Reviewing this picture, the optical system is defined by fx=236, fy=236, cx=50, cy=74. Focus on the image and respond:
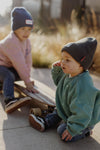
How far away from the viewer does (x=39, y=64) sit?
5863 millimetres

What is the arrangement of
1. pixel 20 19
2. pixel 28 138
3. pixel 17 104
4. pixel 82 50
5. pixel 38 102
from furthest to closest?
pixel 20 19, pixel 38 102, pixel 17 104, pixel 28 138, pixel 82 50

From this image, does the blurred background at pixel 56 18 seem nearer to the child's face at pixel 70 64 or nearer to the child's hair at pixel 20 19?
the child's hair at pixel 20 19

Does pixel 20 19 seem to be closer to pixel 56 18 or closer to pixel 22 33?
pixel 22 33

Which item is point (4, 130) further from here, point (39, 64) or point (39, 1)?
point (39, 1)

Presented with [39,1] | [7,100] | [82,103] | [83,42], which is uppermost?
[83,42]

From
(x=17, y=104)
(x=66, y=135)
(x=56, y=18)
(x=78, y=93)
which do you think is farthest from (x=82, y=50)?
(x=56, y=18)

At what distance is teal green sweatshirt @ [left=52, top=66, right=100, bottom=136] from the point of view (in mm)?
2148

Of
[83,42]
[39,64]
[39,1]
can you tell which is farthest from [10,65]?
[39,1]

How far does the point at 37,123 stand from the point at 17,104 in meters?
0.44


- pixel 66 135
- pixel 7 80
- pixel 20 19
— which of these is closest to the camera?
pixel 66 135

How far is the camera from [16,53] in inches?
132

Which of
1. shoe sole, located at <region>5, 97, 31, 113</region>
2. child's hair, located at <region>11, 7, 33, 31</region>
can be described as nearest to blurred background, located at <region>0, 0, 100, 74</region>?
child's hair, located at <region>11, 7, 33, 31</region>

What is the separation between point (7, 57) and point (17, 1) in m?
12.8

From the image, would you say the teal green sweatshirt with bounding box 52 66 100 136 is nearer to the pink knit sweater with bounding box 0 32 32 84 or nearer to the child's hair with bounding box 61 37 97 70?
the child's hair with bounding box 61 37 97 70
